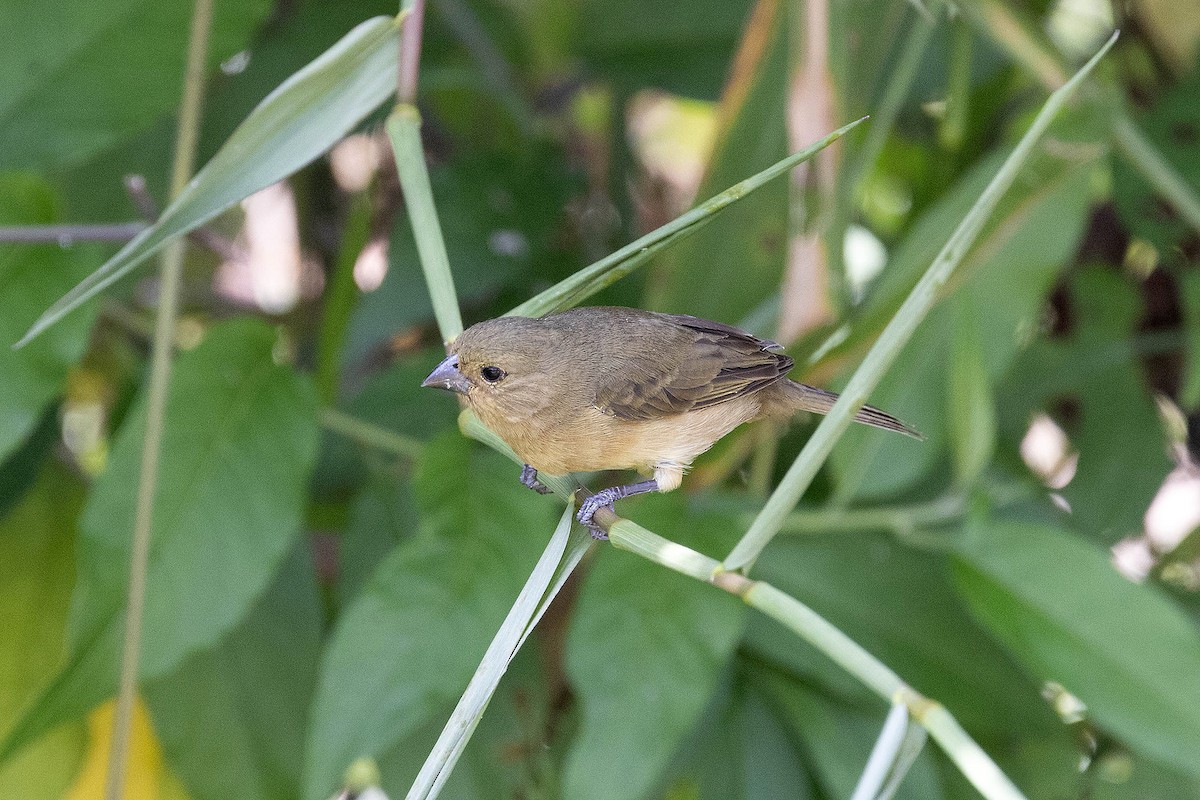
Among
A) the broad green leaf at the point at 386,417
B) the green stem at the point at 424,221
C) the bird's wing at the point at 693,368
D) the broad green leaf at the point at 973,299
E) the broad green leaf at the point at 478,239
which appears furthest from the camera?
the broad green leaf at the point at 478,239

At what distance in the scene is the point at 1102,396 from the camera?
2.87 m

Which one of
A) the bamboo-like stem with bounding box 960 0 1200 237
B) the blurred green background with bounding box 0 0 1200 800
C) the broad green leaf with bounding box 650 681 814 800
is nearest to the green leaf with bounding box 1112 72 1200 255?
the blurred green background with bounding box 0 0 1200 800

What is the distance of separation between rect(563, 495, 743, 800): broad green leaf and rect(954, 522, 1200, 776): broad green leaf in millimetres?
475

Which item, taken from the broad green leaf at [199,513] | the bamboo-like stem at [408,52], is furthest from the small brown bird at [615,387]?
the broad green leaf at [199,513]

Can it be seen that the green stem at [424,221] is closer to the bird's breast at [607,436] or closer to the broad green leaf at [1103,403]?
the bird's breast at [607,436]

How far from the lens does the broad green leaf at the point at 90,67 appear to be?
1946 millimetres

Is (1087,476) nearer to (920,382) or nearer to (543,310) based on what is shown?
(920,382)

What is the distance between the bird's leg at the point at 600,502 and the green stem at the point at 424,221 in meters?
0.22

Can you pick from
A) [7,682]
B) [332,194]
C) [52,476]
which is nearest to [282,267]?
[332,194]

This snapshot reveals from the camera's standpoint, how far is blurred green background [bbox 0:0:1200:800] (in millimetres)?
1830

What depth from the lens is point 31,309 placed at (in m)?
1.83

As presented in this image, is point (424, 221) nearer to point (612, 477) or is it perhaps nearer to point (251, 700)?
point (612, 477)

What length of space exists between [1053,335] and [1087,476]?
1.55ft

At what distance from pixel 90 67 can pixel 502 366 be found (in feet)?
3.42
